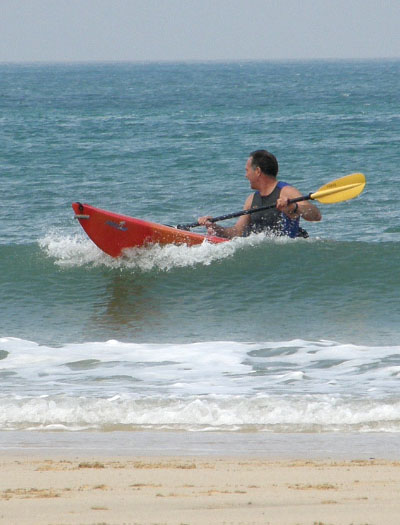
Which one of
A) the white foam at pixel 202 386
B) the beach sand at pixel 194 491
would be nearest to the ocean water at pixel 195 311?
the white foam at pixel 202 386

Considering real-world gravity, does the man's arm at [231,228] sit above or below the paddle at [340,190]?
below

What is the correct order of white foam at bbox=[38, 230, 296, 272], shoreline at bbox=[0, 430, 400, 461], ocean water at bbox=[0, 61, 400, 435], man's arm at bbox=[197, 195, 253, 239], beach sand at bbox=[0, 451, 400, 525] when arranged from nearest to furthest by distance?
beach sand at bbox=[0, 451, 400, 525], shoreline at bbox=[0, 430, 400, 461], ocean water at bbox=[0, 61, 400, 435], man's arm at bbox=[197, 195, 253, 239], white foam at bbox=[38, 230, 296, 272]

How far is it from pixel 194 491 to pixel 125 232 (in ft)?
19.6

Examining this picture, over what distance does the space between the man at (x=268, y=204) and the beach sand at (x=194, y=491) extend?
4.70m

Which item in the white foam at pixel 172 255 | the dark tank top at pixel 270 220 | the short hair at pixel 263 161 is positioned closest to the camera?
the short hair at pixel 263 161

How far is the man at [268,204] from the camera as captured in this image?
898cm

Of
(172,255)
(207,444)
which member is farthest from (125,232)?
(207,444)

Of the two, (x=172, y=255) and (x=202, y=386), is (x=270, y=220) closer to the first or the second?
(x=172, y=255)

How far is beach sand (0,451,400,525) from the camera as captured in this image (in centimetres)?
358

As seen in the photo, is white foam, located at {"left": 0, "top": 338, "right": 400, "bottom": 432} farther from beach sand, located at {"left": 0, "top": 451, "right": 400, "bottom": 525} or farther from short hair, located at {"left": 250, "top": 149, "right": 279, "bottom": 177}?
short hair, located at {"left": 250, "top": 149, "right": 279, "bottom": 177}

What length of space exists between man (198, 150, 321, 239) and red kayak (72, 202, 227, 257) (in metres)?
0.29

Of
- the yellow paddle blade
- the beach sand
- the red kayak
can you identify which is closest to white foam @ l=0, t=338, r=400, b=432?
the beach sand

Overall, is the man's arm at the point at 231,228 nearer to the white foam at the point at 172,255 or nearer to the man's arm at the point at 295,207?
the white foam at the point at 172,255

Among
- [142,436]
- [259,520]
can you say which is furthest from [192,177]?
[259,520]
